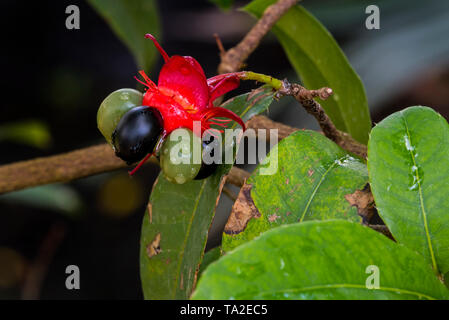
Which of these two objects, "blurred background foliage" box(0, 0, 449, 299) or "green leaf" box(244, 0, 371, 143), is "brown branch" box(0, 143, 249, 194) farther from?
"blurred background foliage" box(0, 0, 449, 299)

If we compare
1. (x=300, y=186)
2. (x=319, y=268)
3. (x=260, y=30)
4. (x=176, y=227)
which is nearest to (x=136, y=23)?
(x=260, y=30)

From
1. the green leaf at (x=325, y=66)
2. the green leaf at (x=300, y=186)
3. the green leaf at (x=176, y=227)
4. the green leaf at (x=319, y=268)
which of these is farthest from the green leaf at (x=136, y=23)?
the green leaf at (x=319, y=268)

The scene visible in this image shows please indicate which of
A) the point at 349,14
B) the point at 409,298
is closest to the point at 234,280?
the point at 409,298

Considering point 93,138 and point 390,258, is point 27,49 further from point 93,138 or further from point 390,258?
point 390,258

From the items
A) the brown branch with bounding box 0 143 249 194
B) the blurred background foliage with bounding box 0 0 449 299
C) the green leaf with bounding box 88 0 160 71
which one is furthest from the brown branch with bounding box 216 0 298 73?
the blurred background foliage with bounding box 0 0 449 299

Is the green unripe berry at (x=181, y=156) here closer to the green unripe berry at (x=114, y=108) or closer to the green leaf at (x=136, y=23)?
the green unripe berry at (x=114, y=108)
